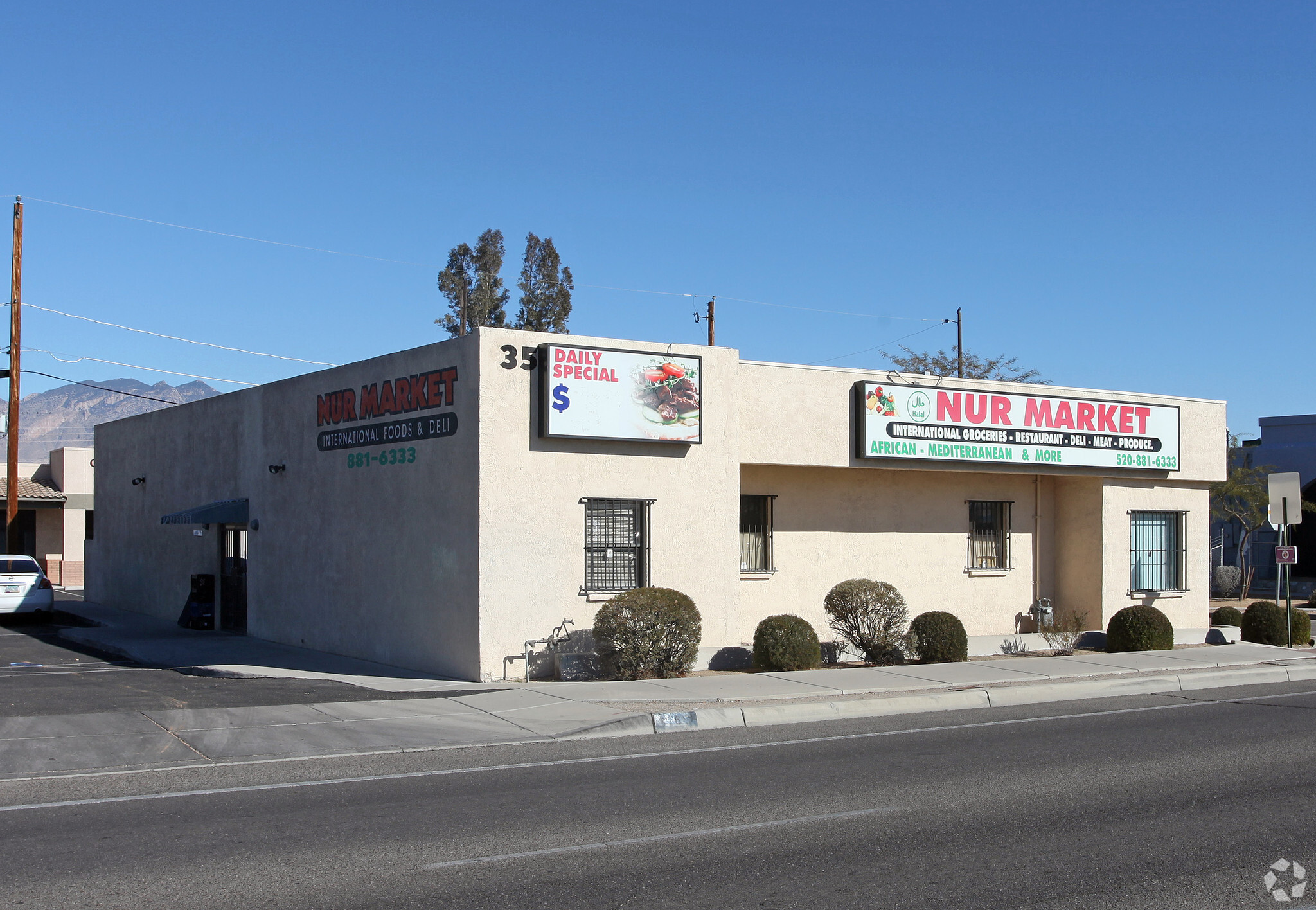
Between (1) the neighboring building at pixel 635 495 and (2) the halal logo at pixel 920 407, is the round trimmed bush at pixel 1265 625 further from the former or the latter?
(2) the halal logo at pixel 920 407

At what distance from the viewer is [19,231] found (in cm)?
3155

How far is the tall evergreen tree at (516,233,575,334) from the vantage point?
197 ft

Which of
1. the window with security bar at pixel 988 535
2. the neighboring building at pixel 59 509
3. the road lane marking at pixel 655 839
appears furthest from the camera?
the neighboring building at pixel 59 509

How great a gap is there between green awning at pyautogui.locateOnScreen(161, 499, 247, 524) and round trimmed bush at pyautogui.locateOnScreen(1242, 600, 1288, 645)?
18940mm

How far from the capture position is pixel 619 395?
55.2 ft

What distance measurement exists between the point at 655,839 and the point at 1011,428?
593 inches

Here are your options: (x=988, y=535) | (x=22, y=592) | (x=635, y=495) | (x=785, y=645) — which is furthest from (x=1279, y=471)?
(x=22, y=592)

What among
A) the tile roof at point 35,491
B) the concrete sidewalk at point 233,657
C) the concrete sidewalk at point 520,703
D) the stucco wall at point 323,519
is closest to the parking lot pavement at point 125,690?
the concrete sidewalk at point 233,657

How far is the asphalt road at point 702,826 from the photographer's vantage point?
21.7 feet

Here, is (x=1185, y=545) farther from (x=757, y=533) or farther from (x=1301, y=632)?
(x=757, y=533)

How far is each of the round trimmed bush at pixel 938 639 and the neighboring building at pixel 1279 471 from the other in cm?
3070

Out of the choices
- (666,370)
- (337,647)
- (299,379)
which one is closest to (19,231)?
(299,379)

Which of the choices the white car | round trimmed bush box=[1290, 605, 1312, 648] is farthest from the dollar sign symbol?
the white car

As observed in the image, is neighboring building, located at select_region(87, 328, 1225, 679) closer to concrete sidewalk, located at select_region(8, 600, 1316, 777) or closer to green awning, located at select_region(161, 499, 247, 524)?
green awning, located at select_region(161, 499, 247, 524)
